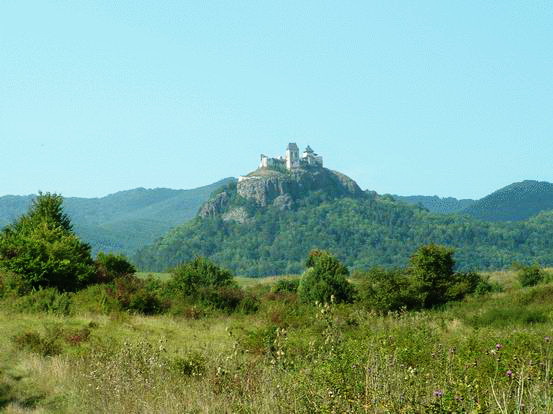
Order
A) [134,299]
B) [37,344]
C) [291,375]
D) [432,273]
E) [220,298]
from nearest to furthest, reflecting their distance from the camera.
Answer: [291,375] → [37,344] → [134,299] → [220,298] → [432,273]

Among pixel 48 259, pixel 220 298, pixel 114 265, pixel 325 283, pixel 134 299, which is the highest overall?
pixel 48 259

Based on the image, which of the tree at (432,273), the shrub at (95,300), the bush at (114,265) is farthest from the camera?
the bush at (114,265)

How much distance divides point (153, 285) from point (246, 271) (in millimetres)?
167747

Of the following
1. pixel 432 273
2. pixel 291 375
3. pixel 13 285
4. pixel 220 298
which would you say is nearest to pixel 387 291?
pixel 432 273

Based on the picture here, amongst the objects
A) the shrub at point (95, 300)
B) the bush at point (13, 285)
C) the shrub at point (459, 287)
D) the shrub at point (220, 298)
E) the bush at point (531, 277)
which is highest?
the bush at point (13, 285)

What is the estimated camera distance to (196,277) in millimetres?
30297

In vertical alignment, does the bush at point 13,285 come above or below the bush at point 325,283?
above

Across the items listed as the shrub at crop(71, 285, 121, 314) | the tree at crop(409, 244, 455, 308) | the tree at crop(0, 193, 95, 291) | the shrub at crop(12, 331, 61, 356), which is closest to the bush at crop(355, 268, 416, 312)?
the tree at crop(409, 244, 455, 308)

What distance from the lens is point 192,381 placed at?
8414 millimetres

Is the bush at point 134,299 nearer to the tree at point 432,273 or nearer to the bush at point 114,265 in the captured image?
the bush at point 114,265

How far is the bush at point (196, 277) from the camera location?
94.0 ft

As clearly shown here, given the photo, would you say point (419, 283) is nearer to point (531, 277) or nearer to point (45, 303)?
point (45, 303)

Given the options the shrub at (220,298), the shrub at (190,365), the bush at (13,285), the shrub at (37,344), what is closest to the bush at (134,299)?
the shrub at (220,298)

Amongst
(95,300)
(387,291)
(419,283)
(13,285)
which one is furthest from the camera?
(419,283)
